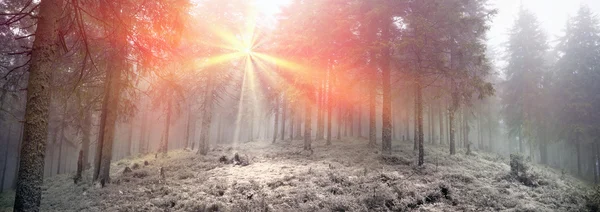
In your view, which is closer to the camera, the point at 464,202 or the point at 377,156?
the point at 464,202

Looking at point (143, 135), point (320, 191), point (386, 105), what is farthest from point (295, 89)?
point (143, 135)

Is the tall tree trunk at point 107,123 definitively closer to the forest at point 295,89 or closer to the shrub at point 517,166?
the forest at point 295,89

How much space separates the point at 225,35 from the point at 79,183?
13650 millimetres

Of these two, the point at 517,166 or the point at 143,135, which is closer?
the point at 517,166

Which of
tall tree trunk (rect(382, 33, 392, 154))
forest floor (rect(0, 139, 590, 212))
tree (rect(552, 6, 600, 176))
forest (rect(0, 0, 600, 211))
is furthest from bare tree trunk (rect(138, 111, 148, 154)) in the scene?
tree (rect(552, 6, 600, 176))

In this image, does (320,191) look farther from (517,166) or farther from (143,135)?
(143,135)

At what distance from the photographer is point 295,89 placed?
20203 mm

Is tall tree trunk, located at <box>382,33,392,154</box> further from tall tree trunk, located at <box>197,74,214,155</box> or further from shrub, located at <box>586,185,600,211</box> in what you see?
tall tree trunk, located at <box>197,74,214,155</box>

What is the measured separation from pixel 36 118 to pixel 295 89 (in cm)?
1507

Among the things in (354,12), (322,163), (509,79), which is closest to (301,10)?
(354,12)

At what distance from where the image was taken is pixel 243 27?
23453mm

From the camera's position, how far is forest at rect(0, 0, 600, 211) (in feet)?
26.7

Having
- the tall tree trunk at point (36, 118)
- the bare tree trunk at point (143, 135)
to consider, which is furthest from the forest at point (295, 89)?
the bare tree trunk at point (143, 135)

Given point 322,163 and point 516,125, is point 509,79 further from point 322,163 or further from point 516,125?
point 322,163
